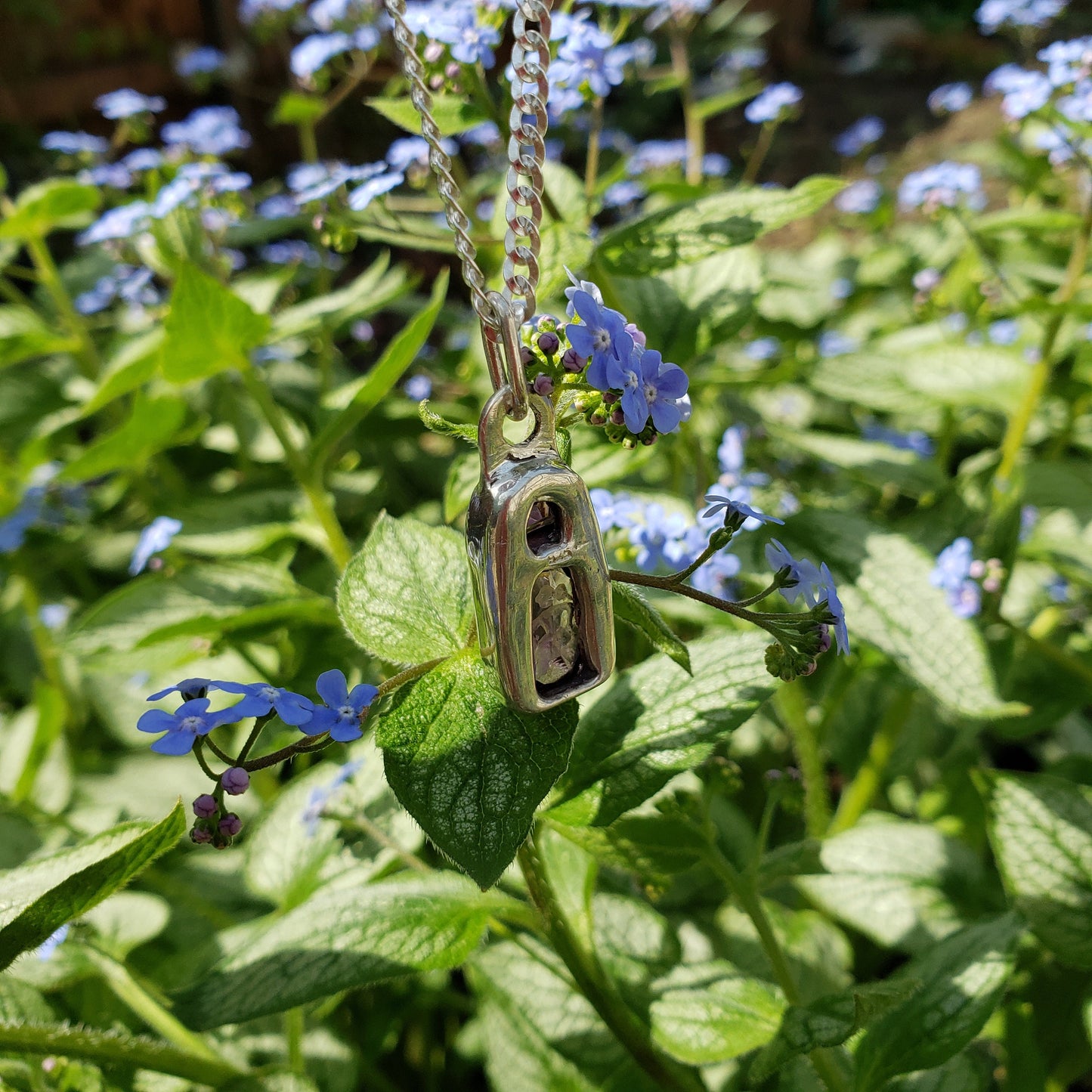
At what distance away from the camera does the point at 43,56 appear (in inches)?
229

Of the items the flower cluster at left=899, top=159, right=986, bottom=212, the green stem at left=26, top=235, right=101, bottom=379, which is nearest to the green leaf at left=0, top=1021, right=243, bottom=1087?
the green stem at left=26, top=235, right=101, bottom=379

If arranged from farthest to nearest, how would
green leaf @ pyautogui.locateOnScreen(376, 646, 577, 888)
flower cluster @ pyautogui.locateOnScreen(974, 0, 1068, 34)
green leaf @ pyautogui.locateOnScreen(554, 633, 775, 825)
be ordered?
flower cluster @ pyautogui.locateOnScreen(974, 0, 1068, 34) → green leaf @ pyautogui.locateOnScreen(554, 633, 775, 825) → green leaf @ pyautogui.locateOnScreen(376, 646, 577, 888)

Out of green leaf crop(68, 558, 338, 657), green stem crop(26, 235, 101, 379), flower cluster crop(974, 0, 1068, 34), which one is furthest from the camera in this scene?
flower cluster crop(974, 0, 1068, 34)

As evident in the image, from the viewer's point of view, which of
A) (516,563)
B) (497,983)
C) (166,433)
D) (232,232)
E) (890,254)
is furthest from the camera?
(890,254)

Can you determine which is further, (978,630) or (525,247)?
(978,630)

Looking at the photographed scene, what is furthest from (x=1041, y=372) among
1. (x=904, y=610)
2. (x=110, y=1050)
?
(x=110, y=1050)

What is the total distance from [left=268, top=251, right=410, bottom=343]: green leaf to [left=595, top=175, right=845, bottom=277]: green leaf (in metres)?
0.63

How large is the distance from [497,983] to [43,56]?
6.32m

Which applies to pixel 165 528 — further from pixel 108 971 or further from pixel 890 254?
pixel 890 254

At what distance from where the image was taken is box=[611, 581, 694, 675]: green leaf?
0.97 m

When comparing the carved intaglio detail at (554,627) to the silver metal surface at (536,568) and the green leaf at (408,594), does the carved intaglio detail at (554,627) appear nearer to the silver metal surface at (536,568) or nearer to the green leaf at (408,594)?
the silver metal surface at (536,568)

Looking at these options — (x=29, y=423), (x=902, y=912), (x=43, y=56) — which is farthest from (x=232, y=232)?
(x=43, y=56)

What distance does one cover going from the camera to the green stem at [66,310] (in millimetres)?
2570

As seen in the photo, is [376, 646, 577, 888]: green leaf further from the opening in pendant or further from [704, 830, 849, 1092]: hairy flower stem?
[704, 830, 849, 1092]: hairy flower stem
